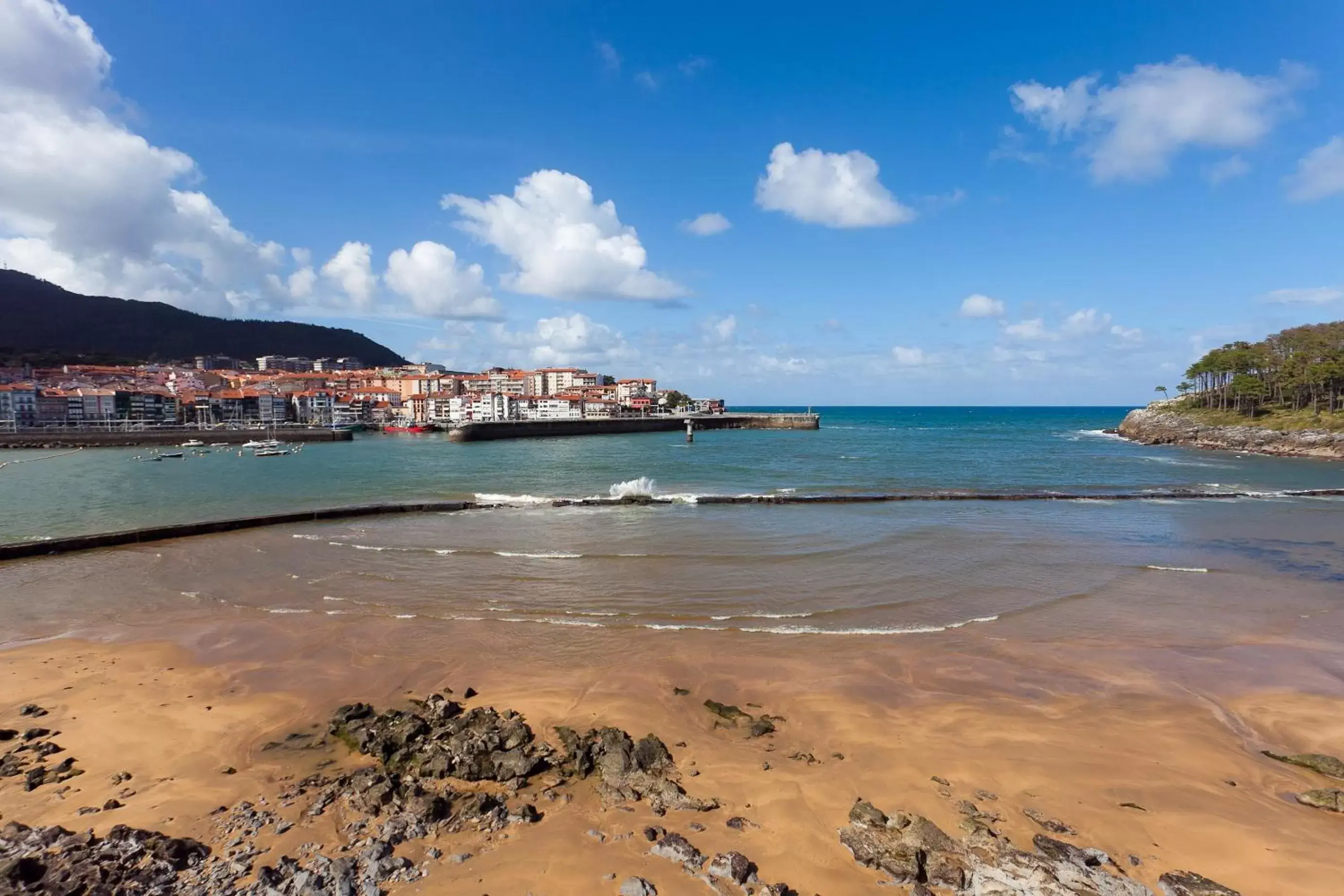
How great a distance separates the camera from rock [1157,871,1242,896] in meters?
4.42

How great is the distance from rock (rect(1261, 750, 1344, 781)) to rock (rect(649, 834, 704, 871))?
6676mm

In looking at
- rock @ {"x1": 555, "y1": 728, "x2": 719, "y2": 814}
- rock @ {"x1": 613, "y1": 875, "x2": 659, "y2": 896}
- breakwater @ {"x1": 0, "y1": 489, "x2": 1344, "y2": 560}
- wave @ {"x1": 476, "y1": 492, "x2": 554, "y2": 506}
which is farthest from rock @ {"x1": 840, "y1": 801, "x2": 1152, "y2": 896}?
wave @ {"x1": 476, "y1": 492, "x2": 554, "y2": 506}

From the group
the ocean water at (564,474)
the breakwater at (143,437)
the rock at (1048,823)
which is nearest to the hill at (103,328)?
the breakwater at (143,437)

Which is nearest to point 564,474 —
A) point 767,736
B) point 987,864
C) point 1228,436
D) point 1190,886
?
point 767,736

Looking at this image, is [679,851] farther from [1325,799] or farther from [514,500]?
[514,500]

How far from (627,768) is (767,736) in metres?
1.77

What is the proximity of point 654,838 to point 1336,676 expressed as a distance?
10.6m

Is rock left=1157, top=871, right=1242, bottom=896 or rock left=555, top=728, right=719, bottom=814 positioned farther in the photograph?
rock left=555, top=728, right=719, bottom=814

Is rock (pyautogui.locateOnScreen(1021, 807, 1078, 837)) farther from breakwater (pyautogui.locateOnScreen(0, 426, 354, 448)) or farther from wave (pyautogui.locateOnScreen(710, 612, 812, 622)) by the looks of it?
breakwater (pyautogui.locateOnScreen(0, 426, 354, 448))

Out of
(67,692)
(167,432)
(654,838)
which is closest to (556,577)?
(67,692)

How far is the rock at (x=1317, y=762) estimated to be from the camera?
622 cm

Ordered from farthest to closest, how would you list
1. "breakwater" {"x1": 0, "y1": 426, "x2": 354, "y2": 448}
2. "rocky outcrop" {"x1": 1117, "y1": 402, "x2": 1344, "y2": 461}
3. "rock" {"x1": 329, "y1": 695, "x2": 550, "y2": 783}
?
1. "breakwater" {"x1": 0, "y1": 426, "x2": 354, "y2": 448}
2. "rocky outcrop" {"x1": 1117, "y1": 402, "x2": 1344, "y2": 461}
3. "rock" {"x1": 329, "y1": 695, "x2": 550, "y2": 783}

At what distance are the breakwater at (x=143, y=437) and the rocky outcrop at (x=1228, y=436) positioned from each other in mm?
97556

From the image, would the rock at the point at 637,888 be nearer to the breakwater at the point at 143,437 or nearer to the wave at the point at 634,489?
the wave at the point at 634,489
